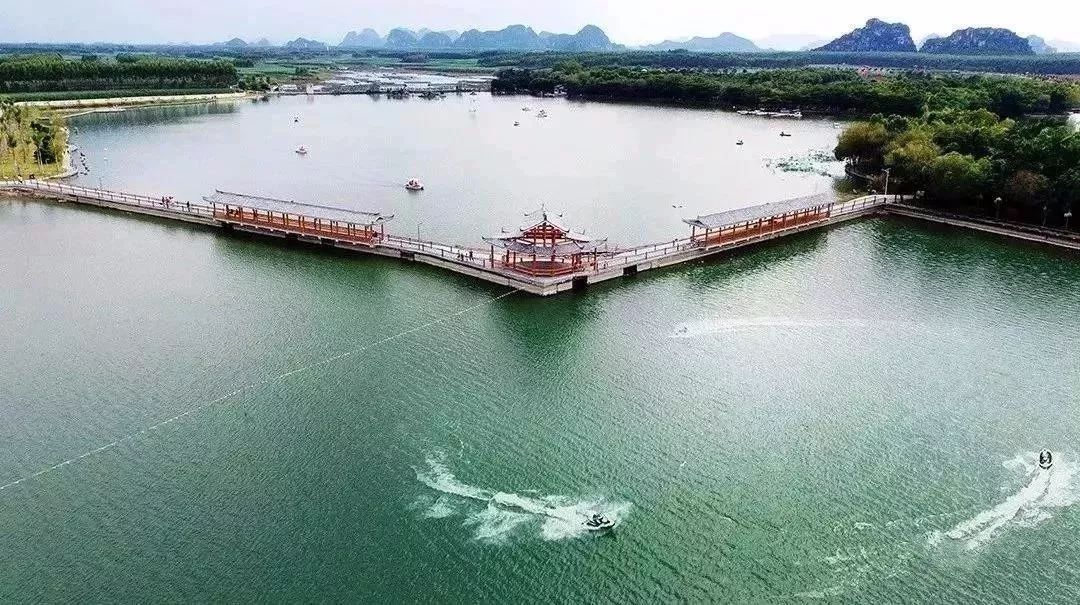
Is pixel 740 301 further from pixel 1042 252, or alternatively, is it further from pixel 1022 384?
pixel 1042 252

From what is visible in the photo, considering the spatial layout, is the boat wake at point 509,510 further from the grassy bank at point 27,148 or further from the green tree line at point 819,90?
the green tree line at point 819,90

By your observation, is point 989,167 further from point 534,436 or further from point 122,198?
point 122,198

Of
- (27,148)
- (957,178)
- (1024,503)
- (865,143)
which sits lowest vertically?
(1024,503)

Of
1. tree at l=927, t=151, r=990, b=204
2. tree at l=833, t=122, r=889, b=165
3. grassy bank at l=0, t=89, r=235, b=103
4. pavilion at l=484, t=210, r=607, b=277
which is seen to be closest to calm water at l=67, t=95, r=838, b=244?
tree at l=833, t=122, r=889, b=165

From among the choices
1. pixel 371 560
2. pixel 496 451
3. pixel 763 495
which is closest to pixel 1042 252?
pixel 763 495

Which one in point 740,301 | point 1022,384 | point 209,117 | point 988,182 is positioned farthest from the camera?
point 209,117

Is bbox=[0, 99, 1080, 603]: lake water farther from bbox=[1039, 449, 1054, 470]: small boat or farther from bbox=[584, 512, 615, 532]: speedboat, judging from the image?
bbox=[584, 512, 615, 532]: speedboat

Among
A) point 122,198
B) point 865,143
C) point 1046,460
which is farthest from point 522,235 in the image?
point 865,143
